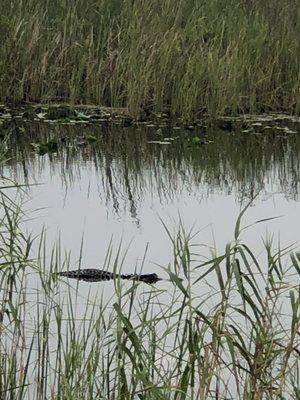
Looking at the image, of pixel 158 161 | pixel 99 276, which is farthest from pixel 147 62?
pixel 99 276

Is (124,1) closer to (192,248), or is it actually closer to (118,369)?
(192,248)

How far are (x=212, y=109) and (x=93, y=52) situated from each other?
130 centimetres

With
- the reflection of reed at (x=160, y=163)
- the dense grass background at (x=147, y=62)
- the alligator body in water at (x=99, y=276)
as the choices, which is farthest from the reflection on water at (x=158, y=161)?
the alligator body in water at (x=99, y=276)

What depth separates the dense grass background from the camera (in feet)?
32.7

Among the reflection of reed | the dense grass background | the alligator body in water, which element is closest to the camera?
the alligator body in water

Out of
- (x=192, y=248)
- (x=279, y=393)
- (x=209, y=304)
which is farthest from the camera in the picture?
(x=192, y=248)

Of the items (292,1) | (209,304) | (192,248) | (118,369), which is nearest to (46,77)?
(292,1)

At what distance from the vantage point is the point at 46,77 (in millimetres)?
10227

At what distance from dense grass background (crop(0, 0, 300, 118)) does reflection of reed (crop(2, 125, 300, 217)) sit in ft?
2.27

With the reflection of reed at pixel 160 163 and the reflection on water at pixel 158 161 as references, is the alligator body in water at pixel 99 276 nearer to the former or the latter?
the reflection of reed at pixel 160 163

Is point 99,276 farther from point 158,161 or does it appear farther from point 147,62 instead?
point 147,62

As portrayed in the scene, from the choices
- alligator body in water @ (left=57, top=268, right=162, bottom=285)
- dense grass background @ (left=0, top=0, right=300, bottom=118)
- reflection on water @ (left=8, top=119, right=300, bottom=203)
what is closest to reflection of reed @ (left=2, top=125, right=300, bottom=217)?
reflection on water @ (left=8, top=119, right=300, bottom=203)

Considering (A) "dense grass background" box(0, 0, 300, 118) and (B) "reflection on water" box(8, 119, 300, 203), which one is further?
(A) "dense grass background" box(0, 0, 300, 118)

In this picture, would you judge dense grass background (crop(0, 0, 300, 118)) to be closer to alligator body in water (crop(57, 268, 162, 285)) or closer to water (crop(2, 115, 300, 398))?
water (crop(2, 115, 300, 398))
